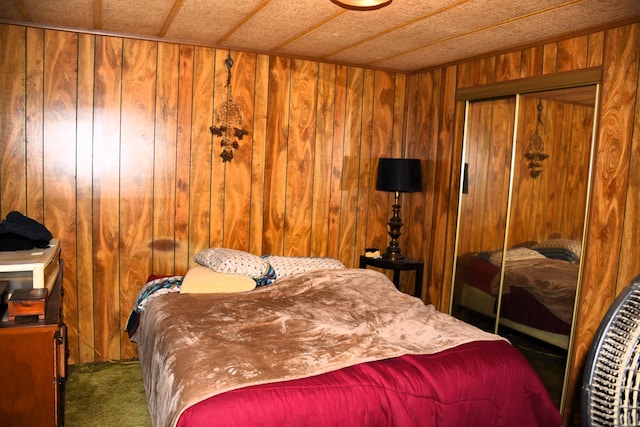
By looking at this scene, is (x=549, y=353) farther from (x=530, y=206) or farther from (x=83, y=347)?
(x=83, y=347)

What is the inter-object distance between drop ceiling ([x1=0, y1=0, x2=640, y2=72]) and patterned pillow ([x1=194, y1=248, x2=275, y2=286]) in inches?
55.3

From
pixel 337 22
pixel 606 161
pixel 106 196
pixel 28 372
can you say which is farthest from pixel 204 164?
pixel 606 161

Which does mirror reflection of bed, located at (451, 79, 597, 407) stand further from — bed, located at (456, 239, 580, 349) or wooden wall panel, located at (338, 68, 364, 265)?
wooden wall panel, located at (338, 68, 364, 265)

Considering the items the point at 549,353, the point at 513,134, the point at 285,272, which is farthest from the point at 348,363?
the point at 513,134

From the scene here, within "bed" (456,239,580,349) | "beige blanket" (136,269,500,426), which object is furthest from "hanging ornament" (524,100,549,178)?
"beige blanket" (136,269,500,426)

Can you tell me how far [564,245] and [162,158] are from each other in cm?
261

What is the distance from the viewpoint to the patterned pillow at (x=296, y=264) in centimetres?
327

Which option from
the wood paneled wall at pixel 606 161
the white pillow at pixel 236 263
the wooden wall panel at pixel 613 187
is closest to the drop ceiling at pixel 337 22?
the wood paneled wall at pixel 606 161

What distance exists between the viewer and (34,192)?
3.07 metres

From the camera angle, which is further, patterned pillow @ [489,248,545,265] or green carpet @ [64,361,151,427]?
patterned pillow @ [489,248,545,265]

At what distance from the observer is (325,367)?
1.94 m

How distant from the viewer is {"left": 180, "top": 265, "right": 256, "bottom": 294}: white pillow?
2.85 metres

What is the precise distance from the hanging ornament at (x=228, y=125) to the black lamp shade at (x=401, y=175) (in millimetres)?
1121

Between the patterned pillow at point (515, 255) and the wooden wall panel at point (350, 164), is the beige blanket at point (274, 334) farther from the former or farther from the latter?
the wooden wall panel at point (350, 164)
